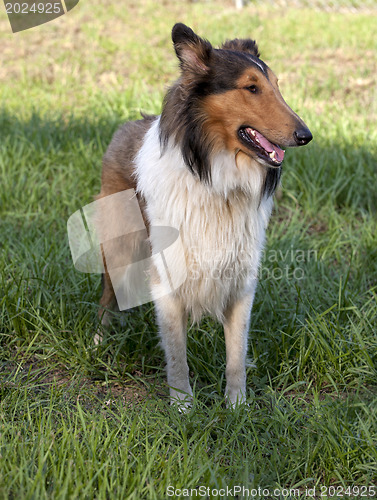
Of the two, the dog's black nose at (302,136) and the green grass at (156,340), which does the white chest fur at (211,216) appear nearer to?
the dog's black nose at (302,136)

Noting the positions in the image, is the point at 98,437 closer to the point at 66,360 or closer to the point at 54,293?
the point at 66,360

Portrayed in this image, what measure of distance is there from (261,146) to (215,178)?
256 millimetres

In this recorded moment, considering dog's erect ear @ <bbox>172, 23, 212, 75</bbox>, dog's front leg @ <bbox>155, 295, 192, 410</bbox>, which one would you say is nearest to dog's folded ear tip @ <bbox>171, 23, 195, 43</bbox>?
dog's erect ear @ <bbox>172, 23, 212, 75</bbox>

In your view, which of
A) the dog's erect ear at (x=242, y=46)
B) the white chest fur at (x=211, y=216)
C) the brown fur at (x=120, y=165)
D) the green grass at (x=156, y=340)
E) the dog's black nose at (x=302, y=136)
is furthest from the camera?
the brown fur at (x=120, y=165)

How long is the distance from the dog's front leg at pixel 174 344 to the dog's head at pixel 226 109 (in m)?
0.71

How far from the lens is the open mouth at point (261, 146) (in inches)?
98.0

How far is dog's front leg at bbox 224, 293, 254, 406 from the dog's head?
750 millimetres

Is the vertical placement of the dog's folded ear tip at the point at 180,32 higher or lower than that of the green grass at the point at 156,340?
higher

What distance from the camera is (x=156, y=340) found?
3.22 m

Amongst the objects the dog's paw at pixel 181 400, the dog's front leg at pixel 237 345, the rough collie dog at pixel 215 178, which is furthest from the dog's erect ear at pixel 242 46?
the dog's paw at pixel 181 400

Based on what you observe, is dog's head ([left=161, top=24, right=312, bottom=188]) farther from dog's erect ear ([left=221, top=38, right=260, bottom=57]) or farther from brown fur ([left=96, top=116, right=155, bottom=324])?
brown fur ([left=96, top=116, right=155, bottom=324])

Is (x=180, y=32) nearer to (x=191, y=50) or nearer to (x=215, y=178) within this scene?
(x=191, y=50)

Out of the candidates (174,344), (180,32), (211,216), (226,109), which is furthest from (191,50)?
(174,344)

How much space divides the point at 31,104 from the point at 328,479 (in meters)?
4.89
